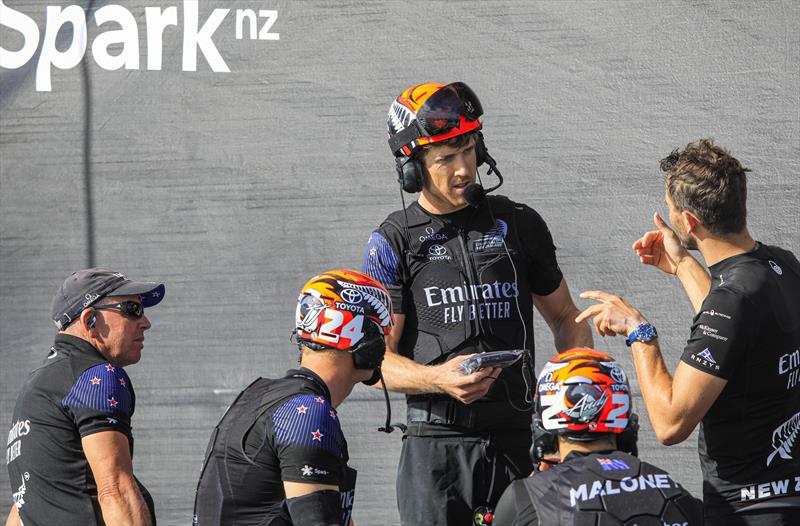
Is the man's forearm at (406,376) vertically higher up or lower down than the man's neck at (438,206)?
lower down

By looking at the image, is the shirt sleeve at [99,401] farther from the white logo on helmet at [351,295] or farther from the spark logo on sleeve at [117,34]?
the spark logo on sleeve at [117,34]

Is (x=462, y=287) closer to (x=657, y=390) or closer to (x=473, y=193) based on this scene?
(x=473, y=193)

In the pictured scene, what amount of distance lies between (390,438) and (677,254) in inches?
84.5

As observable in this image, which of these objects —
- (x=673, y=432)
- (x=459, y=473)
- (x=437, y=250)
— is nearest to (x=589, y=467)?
(x=673, y=432)

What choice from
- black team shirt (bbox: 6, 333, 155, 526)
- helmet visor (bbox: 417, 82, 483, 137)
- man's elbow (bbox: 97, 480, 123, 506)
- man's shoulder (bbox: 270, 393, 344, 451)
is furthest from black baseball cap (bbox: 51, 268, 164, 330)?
man's shoulder (bbox: 270, 393, 344, 451)

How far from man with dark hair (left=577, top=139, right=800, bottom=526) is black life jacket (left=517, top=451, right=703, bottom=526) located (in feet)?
1.63

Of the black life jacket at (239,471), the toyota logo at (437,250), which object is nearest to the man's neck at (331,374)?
the black life jacket at (239,471)

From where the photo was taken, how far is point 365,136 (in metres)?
5.14

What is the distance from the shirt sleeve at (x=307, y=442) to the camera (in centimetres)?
255

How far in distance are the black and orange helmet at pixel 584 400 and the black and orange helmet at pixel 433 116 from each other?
127cm

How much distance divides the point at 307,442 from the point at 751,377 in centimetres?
134

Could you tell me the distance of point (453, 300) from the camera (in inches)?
145

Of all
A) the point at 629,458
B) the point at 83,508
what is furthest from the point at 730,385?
the point at 83,508

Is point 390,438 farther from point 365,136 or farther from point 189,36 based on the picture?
A: point 189,36
